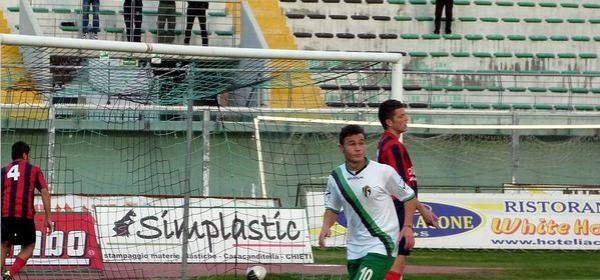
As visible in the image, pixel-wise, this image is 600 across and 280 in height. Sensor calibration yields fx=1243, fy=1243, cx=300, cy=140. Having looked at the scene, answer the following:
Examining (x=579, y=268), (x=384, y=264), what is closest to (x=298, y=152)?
(x=579, y=268)

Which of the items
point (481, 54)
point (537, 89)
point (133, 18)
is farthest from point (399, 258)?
point (481, 54)

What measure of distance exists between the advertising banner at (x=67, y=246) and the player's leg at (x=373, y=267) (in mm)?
8014

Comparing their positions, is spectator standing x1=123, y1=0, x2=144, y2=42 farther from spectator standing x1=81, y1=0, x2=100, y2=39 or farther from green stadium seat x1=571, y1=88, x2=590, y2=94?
green stadium seat x1=571, y1=88, x2=590, y2=94

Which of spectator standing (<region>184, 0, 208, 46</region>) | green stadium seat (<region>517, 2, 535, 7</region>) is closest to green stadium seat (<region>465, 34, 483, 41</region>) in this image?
green stadium seat (<region>517, 2, 535, 7</region>)

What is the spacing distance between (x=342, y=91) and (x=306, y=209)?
9.98ft

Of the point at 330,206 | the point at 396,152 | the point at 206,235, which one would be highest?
the point at 396,152

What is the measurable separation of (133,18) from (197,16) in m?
1.40

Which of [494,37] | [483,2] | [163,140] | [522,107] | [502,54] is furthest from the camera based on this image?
[483,2]

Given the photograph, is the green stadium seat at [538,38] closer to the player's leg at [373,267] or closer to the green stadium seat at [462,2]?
the green stadium seat at [462,2]

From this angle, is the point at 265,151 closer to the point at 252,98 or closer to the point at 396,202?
the point at 252,98

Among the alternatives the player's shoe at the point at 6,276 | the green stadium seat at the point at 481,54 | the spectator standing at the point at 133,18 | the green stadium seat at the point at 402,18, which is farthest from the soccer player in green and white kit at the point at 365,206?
the green stadium seat at the point at 402,18

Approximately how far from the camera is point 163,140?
21297mm

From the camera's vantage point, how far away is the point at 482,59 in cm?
2755

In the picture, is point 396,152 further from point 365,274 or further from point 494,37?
point 494,37
